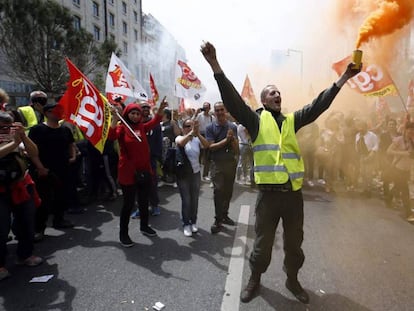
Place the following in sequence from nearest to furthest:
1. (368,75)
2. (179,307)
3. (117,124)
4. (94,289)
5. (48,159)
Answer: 1. (179,307)
2. (94,289)
3. (117,124)
4. (48,159)
5. (368,75)

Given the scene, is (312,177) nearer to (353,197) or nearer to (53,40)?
(353,197)

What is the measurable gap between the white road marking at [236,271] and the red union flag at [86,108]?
2.14 meters

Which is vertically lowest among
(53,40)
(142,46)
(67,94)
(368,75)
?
(67,94)

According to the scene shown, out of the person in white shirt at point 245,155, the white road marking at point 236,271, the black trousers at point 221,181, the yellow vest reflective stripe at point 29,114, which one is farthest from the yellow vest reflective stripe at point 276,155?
the person in white shirt at point 245,155

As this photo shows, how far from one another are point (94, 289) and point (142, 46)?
164 feet

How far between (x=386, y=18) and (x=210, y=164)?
2996mm

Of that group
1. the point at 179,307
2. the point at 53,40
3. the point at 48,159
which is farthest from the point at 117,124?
the point at 53,40

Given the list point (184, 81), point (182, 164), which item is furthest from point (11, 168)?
point (184, 81)

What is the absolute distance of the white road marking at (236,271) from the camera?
115 inches

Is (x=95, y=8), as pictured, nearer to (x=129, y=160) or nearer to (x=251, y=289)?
(x=129, y=160)

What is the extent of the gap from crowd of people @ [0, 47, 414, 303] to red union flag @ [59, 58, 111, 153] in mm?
166

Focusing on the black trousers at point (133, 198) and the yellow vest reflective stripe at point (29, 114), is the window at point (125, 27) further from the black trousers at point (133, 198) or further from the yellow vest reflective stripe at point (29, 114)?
the black trousers at point (133, 198)

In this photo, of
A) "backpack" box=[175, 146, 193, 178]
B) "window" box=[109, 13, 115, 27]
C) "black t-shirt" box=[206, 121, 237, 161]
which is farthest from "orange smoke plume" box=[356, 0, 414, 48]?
"window" box=[109, 13, 115, 27]

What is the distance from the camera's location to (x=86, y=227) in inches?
196
